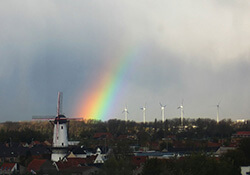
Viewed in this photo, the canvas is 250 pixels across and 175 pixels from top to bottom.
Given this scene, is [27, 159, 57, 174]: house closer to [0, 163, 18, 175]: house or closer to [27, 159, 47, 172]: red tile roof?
[27, 159, 47, 172]: red tile roof

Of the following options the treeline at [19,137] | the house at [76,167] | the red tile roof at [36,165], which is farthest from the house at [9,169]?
the treeline at [19,137]

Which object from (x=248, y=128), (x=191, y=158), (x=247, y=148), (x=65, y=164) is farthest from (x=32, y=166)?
(x=248, y=128)

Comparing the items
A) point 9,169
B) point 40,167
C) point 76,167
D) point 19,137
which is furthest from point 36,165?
point 19,137

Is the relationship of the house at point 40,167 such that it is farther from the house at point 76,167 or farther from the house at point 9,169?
the house at point 9,169

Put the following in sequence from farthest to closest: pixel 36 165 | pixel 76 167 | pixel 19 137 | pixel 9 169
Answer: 1. pixel 19 137
2. pixel 9 169
3. pixel 36 165
4. pixel 76 167

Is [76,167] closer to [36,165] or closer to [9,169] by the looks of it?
[36,165]

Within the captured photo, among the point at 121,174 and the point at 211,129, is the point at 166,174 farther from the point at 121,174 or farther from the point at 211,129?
the point at 211,129

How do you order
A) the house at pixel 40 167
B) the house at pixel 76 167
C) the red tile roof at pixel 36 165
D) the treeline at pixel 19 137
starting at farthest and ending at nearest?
the treeline at pixel 19 137, the red tile roof at pixel 36 165, the house at pixel 40 167, the house at pixel 76 167

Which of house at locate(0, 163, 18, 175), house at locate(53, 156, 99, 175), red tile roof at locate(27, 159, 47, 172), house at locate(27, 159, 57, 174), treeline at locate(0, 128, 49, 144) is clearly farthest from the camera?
treeline at locate(0, 128, 49, 144)

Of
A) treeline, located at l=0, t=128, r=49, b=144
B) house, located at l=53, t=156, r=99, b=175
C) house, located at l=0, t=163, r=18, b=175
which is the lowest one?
house, located at l=0, t=163, r=18, b=175

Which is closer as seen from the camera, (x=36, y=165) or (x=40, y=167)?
(x=40, y=167)

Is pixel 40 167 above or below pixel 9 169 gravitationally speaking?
above

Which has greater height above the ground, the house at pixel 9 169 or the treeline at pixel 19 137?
the treeline at pixel 19 137

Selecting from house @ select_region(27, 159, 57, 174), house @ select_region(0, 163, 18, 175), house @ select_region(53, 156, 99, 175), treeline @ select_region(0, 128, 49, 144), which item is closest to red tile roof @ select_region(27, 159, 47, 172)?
house @ select_region(27, 159, 57, 174)
